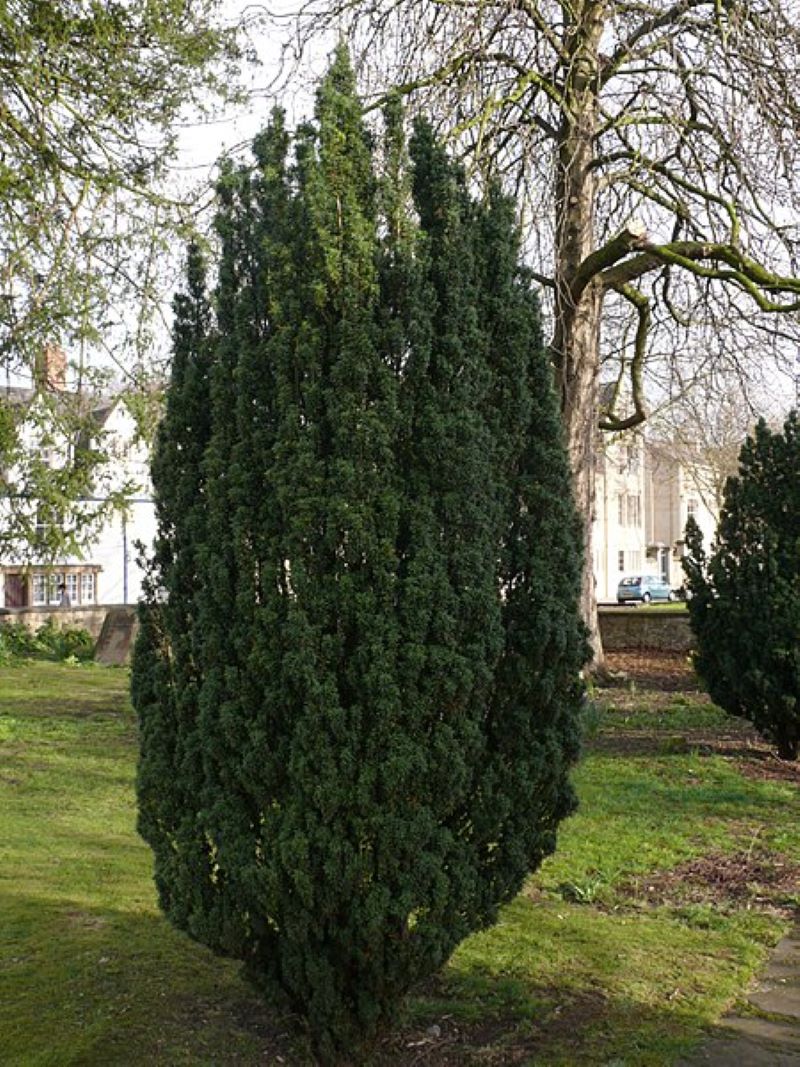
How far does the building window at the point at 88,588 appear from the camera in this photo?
124ft

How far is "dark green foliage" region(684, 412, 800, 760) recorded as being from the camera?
29.7 feet

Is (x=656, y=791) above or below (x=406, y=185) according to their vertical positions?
below

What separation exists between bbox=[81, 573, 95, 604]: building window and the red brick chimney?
29335mm

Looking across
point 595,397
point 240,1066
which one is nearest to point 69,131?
point 595,397

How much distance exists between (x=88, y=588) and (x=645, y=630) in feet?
80.2

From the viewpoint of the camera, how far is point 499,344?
Answer: 12.6ft

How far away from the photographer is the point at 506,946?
4.88 m

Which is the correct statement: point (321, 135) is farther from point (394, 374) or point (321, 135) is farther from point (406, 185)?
point (394, 374)

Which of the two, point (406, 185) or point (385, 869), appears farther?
point (406, 185)

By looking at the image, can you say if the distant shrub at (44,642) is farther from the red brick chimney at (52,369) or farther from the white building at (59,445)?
the red brick chimney at (52,369)

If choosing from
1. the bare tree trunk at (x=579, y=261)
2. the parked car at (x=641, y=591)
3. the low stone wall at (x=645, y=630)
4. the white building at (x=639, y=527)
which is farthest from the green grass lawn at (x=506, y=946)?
the white building at (x=639, y=527)

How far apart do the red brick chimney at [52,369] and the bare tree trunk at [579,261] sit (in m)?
4.33

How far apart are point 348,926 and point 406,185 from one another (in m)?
2.41

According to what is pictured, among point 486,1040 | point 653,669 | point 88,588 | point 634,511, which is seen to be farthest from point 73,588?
point 486,1040
